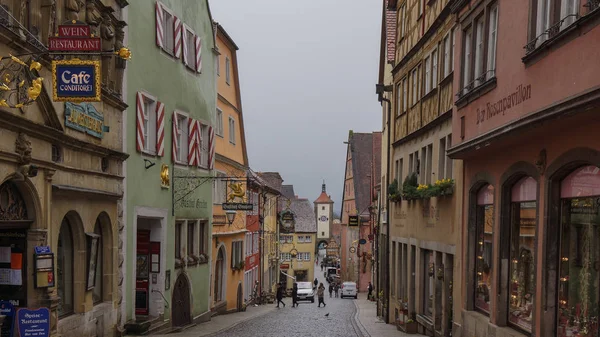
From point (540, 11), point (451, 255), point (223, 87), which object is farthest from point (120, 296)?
point (223, 87)

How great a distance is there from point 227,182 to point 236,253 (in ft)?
17.4

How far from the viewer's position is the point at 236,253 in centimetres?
3216

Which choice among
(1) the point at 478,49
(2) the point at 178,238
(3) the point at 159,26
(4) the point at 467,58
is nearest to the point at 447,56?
(4) the point at 467,58

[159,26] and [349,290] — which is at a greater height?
[159,26]

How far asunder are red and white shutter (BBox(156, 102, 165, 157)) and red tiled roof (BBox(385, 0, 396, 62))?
34.4 ft

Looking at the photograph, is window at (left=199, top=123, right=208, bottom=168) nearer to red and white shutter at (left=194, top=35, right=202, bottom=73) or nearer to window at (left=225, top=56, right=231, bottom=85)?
red and white shutter at (left=194, top=35, right=202, bottom=73)

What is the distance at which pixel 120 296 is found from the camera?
56.6ft

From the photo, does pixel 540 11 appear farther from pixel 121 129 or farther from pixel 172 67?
pixel 172 67

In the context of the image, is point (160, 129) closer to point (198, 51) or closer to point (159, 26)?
point (159, 26)

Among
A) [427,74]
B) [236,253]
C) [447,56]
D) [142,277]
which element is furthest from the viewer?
[236,253]

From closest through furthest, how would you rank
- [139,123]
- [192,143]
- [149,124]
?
[139,123], [149,124], [192,143]

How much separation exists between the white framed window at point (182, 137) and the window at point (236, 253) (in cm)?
867

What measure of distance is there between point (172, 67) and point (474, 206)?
10.6 m

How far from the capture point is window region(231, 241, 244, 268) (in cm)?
3127
